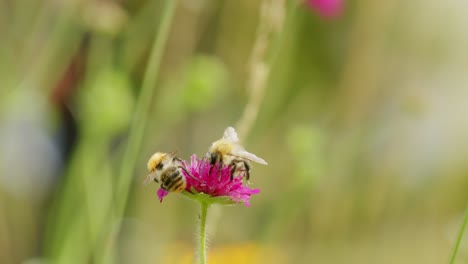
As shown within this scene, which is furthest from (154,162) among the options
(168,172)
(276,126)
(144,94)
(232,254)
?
(276,126)

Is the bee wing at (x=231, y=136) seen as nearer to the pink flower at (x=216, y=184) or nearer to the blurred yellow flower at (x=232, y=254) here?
the pink flower at (x=216, y=184)

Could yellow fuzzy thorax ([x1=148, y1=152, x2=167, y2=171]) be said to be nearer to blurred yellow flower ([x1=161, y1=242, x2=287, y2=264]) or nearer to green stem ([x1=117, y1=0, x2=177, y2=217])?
green stem ([x1=117, y1=0, x2=177, y2=217])

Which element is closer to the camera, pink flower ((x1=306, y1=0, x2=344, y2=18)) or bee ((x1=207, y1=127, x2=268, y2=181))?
bee ((x1=207, y1=127, x2=268, y2=181))

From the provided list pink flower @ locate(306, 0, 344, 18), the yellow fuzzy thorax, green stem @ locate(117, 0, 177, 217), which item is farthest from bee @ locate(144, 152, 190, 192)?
pink flower @ locate(306, 0, 344, 18)

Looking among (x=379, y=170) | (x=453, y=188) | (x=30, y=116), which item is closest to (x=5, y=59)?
(x=30, y=116)

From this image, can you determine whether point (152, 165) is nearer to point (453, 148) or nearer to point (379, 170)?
point (379, 170)

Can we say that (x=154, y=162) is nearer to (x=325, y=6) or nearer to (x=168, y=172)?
(x=168, y=172)
